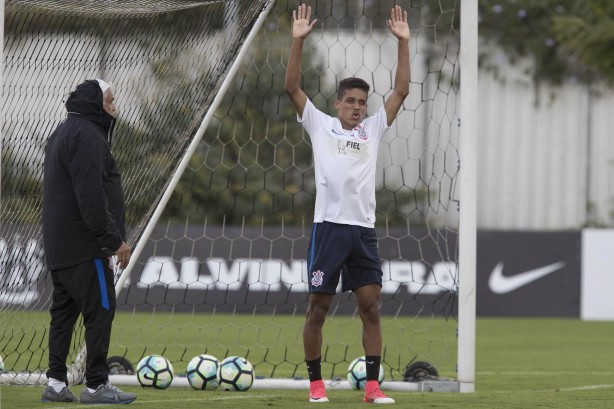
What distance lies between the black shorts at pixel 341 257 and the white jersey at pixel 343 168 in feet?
0.17

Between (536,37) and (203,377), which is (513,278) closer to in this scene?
(536,37)

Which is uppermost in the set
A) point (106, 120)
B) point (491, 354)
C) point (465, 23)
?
point (465, 23)

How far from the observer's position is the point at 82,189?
6035 mm

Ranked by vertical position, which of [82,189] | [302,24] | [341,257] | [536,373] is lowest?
[536,373]

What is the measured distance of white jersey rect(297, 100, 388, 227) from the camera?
21.1 feet

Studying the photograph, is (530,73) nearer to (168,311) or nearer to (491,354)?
(168,311)

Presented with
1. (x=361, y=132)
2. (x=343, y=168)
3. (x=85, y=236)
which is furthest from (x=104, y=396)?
(x=361, y=132)

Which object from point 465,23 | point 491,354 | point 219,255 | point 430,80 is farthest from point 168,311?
point 465,23

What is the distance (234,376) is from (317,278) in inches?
46.6

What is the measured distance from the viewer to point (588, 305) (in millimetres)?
16031

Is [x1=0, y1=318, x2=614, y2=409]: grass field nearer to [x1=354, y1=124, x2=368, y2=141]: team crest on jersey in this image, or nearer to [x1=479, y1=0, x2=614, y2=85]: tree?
[x1=354, y1=124, x2=368, y2=141]: team crest on jersey

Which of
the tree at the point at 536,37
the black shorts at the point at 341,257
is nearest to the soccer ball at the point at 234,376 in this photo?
the black shorts at the point at 341,257

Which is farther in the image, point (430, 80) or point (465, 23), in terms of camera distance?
point (430, 80)

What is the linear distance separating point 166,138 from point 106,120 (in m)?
1.99
